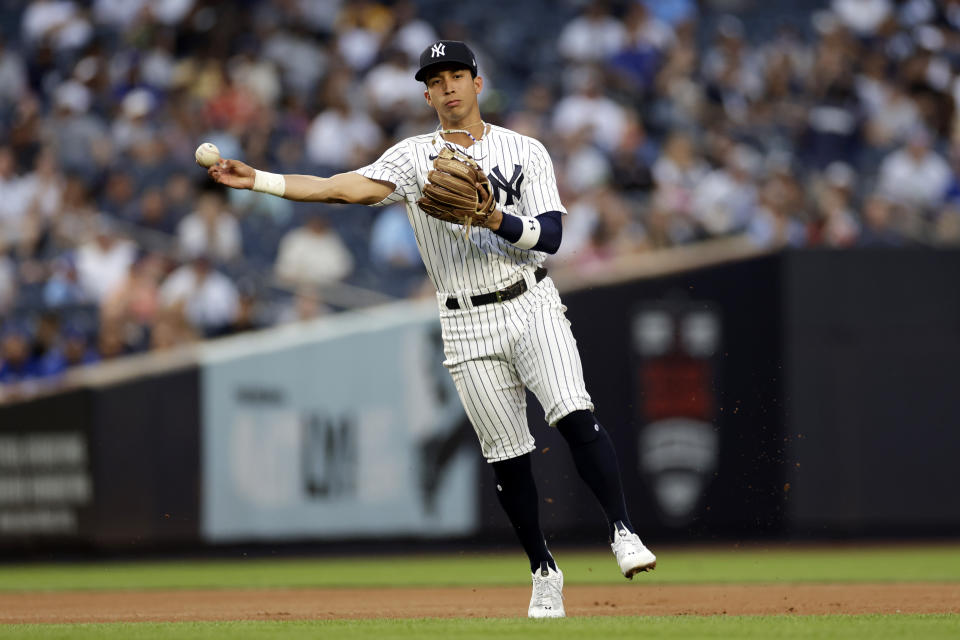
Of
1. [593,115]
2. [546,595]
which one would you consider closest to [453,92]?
[546,595]

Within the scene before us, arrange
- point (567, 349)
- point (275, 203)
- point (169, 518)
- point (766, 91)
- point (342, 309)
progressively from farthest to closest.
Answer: point (766, 91) < point (275, 203) < point (342, 309) < point (169, 518) < point (567, 349)

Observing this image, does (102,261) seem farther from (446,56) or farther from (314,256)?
(446,56)

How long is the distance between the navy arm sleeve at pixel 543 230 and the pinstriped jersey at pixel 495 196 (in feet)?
0.24

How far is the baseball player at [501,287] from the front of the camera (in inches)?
205

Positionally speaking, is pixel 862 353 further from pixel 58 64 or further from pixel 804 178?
pixel 58 64

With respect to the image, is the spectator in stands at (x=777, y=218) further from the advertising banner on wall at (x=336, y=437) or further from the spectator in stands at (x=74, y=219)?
the spectator in stands at (x=74, y=219)

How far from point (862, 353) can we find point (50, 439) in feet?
18.7

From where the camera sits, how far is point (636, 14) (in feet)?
46.1

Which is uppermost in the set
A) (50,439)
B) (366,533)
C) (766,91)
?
(766,91)

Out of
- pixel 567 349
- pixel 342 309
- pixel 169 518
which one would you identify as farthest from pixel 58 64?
pixel 567 349

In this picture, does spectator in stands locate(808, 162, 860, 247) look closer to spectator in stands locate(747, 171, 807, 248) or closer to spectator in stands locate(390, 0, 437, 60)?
spectator in stands locate(747, 171, 807, 248)

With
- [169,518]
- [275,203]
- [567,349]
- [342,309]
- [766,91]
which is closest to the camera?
[567,349]

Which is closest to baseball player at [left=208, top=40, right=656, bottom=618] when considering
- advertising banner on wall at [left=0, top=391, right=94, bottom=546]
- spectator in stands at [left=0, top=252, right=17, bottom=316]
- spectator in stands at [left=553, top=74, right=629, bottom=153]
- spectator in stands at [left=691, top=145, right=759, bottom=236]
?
advertising banner on wall at [left=0, top=391, right=94, bottom=546]

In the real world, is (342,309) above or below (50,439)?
above
